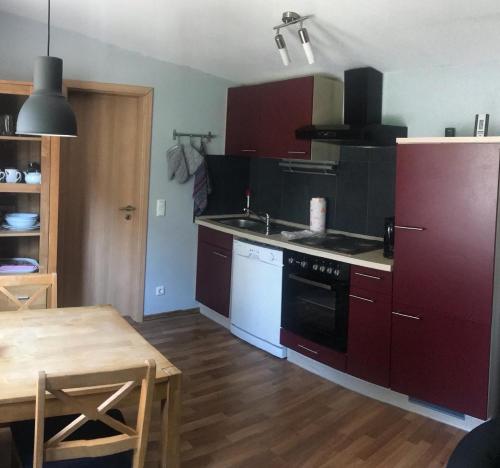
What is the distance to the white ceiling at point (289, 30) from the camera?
9.14 ft

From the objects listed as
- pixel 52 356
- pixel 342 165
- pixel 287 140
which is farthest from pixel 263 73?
pixel 52 356

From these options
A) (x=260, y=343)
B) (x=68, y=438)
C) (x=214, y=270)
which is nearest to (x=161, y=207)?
(x=214, y=270)

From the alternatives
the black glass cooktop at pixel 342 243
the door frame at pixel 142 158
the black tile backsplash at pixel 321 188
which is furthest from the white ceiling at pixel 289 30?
the black glass cooktop at pixel 342 243

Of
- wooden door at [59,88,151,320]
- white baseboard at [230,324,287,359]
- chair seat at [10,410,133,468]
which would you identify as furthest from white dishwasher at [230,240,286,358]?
chair seat at [10,410,133,468]

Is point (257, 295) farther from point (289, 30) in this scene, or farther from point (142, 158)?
point (289, 30)

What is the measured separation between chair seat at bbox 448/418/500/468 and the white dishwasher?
7.21 ft

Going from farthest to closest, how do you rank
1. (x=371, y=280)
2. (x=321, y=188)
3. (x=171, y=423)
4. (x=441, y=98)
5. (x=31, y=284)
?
(x=321, y=188), (x=441, y=98), (x=371, y=280), (x=31, y=284), (x=171, y=423)

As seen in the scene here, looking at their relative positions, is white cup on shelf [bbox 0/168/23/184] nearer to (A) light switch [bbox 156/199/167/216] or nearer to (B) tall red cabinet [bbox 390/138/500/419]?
(A) light switch [bbox 156/199/167/216]

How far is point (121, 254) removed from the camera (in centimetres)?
461

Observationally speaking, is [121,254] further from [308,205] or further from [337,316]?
[337,316]

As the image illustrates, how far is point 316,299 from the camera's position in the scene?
3570 millimetres

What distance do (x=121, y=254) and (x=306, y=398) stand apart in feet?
7.14

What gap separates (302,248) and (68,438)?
2.08 m

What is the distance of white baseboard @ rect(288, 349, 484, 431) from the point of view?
117 inches
